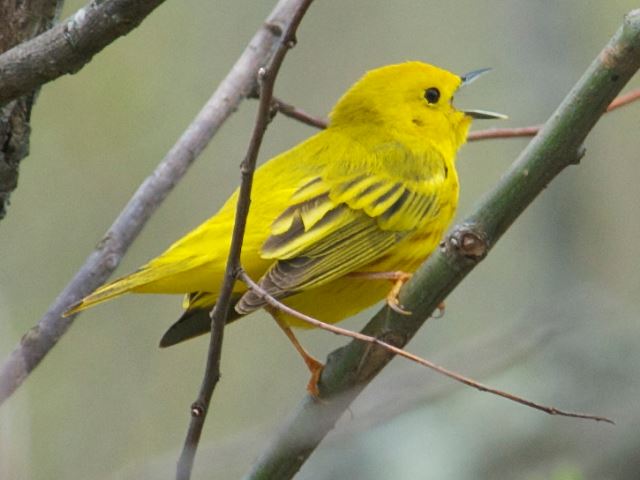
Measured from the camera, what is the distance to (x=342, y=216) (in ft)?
12.4

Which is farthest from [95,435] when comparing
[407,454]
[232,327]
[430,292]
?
[430,292]

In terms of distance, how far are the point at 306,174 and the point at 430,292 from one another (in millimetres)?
1495

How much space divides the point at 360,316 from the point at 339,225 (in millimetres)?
3386

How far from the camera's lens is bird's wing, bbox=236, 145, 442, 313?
11.3 ft

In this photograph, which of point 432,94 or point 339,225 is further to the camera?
point 432,94

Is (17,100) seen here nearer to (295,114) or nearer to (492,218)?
(295,114)

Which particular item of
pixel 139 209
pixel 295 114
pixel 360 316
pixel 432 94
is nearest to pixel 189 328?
pixel 139 209

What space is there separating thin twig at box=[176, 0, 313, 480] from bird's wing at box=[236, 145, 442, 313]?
2.51 ft

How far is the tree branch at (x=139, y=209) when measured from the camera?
9.89ft

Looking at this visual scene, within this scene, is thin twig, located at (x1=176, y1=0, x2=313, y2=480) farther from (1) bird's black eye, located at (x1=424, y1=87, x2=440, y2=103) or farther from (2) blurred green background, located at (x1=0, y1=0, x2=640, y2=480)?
(1) bird's black eye, located at (x1=424, y1=87, x2=440, y2=103)

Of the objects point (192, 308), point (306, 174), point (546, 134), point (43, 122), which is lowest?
point (43, 122)

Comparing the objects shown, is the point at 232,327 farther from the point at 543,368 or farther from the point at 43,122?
the point at 543,368

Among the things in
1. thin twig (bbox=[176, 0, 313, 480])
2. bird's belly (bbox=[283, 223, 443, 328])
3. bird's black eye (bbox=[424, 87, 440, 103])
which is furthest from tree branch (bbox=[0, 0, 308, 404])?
bird's black eye (bbox=[424, 87, 440, 103])

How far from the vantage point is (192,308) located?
370cm
